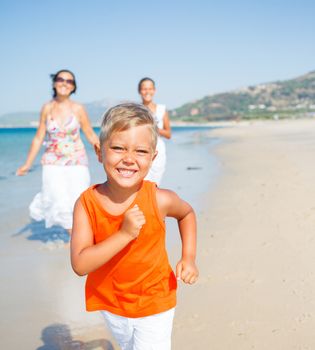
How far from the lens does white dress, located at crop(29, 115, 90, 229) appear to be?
508 centimetres

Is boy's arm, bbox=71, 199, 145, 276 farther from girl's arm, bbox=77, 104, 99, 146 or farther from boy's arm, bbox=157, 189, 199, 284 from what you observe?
girl's arm, bbox=77, 104, 99, 146

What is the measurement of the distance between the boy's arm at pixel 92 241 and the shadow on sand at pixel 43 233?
358 centimetres

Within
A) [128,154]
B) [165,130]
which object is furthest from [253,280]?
[165,130]

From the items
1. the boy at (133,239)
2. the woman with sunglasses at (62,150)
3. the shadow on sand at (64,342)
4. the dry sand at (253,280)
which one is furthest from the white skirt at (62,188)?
the boy at (133,239)

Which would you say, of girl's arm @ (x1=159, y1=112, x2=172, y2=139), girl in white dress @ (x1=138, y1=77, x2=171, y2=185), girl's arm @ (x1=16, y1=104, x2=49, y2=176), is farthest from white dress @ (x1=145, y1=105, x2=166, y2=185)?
girl's arm @ (x1=16, y1=104, x2=49, y2=176)

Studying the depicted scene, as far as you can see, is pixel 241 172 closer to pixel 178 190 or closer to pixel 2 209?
pixel 178 190

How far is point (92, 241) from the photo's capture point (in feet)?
6.12

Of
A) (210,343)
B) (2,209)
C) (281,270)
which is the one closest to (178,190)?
(2,209)

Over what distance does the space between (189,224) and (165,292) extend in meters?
0.32

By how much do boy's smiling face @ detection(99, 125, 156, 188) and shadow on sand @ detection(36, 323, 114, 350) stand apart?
144 cm

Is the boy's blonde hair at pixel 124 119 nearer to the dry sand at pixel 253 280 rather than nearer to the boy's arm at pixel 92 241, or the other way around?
the boy's arm at pixel 92 241

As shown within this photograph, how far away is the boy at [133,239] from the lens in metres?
1.84

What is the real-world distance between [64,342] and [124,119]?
5.89 feet

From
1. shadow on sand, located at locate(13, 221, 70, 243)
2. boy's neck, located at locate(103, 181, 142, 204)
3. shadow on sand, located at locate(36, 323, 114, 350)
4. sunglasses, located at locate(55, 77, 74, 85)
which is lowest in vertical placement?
shadow on sand, located at locate(13, 221, 70, 243)
